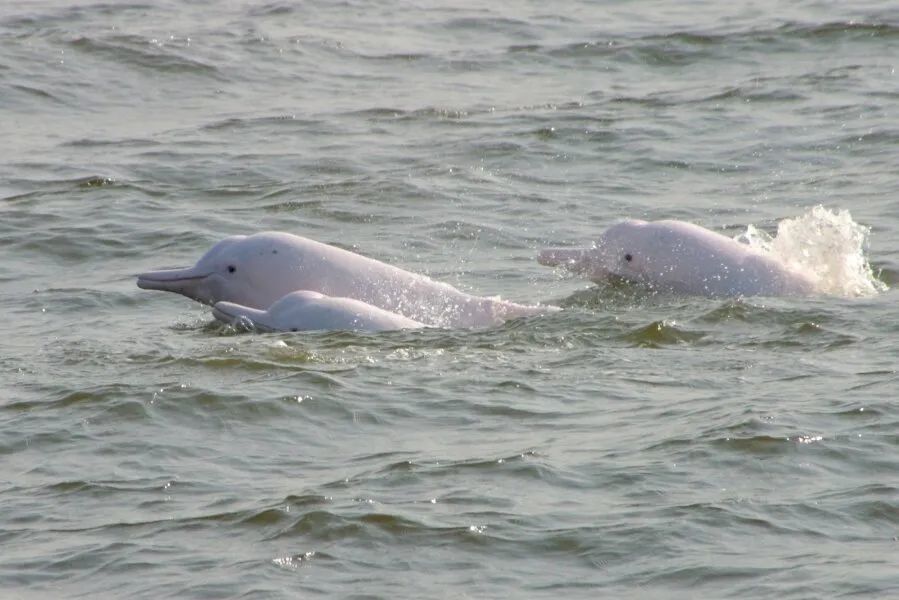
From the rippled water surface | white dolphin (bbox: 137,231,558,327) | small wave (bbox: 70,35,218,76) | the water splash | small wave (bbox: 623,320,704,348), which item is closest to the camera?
the rippled water surface

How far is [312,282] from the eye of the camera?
1353cm

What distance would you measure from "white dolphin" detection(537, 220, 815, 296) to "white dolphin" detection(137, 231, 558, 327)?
4.67ft

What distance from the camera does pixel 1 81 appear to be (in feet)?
76.2

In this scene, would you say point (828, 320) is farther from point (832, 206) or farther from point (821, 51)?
point (821, 51)

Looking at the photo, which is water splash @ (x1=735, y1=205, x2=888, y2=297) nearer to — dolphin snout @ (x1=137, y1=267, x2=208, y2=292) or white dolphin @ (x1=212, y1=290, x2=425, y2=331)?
white dolphin @ (x1=212, y1=290, x2=425, y2=331)

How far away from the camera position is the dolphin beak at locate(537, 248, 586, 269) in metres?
14.7

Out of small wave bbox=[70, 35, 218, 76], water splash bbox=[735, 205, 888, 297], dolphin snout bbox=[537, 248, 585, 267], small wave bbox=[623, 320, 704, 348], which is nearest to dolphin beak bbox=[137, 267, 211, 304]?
dolphin snout bbox=[537, 248, 585, 267]

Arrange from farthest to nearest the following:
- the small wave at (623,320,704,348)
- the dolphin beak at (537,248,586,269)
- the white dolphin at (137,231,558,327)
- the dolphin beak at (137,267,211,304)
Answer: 1. the dolphin beak at (537,248,586,269)
2. the dolphin beak at (137,267,211,304)
3. the white dolphin at (137,231,558,327)
4. the small wave at (623,320,704,348)

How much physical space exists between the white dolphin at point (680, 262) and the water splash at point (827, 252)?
0.25m

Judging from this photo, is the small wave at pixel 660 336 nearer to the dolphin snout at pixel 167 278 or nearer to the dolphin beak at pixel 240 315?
the dolphin beak at pixel 240 315

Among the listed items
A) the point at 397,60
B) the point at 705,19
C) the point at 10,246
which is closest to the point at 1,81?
the point at 397,60

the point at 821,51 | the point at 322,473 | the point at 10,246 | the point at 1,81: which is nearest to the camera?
Result: the point at 322,473

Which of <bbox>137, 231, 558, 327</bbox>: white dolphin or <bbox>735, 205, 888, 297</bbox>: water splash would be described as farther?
<bbox>735, 205, 888, 297</bbox>: water splash

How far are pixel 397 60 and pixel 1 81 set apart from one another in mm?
5364
